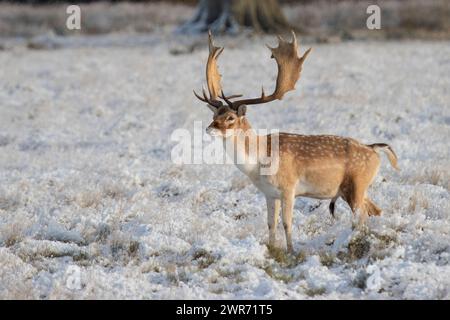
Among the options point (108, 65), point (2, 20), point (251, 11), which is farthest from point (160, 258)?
point (2, 20)

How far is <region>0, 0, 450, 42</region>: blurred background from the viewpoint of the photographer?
25391 millimetres

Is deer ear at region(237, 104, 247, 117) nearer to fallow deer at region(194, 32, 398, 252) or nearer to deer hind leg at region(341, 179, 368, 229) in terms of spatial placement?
fallow deer at region(194, 32, 398, 252)

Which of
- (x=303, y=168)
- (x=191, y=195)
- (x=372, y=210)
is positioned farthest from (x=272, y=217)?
(x=191, y=195)

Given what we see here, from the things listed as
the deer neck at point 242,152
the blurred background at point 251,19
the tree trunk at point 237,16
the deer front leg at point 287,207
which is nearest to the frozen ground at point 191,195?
the deer front leg at point 287,207

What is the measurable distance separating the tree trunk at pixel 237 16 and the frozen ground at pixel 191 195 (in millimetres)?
7025

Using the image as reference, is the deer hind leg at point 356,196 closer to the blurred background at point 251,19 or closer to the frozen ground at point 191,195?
the frozen ground at point 191,195

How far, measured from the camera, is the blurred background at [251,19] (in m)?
25.4

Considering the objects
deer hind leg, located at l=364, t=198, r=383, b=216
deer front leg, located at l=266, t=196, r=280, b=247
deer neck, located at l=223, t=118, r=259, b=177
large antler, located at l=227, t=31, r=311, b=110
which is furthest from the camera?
large antler, located at l=227, t=31, r=311, b=110

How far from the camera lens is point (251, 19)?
85.5ft

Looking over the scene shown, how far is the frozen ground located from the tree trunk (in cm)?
702

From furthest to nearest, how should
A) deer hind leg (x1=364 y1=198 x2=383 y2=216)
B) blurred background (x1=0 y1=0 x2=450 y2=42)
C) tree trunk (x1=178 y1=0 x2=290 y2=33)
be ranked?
tree trunk (x1=178 y1=0 x2=290 y2=33) < blurred background (x1=0 y1=0 x2=450 y2=42) < deer hind leg (x1=364 y1=198 x2=383 y2=216)

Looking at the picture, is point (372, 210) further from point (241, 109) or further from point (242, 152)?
point (241, 109)

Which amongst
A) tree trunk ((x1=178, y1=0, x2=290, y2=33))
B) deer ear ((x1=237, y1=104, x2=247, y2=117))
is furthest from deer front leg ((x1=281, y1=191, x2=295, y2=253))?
tree trunk ((x1=178, y1=0, x2=290, y2=33))
